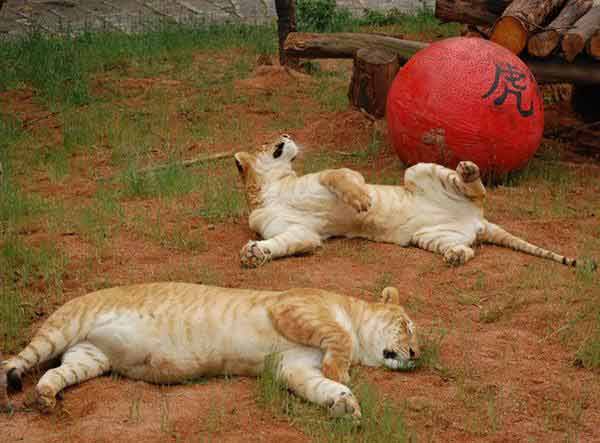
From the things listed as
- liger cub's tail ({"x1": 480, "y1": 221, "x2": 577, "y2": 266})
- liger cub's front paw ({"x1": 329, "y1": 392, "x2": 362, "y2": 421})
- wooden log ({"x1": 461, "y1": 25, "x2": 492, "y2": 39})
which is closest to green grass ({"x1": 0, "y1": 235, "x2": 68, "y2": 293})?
liger cub's front paw ({"x1": 329, "y1": 392, "x2": 362, "y2": 421})

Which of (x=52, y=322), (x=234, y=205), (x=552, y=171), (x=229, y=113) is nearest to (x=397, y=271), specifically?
(x=234, y=205)

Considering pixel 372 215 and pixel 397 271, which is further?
pixel 372 215

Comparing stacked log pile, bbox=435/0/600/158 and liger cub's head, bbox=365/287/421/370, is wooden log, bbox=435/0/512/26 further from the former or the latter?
liger cub's head, bbox=365/287/421/370

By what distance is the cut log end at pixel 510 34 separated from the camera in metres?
8.73

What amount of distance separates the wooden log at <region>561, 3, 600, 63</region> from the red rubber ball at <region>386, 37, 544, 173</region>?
598 millimetres

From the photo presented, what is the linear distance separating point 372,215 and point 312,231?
0.40 metres

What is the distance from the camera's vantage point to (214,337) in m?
4.61

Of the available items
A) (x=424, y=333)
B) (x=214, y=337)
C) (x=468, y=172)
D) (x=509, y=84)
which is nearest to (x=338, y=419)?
(x=214, y=337)

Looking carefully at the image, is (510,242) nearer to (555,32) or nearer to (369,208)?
(369,208)

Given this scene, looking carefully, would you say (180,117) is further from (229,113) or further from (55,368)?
(55,368)

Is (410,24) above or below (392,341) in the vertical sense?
above

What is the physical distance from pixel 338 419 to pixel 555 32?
5515 mm

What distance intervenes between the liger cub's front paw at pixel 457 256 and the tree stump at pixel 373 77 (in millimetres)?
3887

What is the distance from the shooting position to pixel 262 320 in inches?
182
